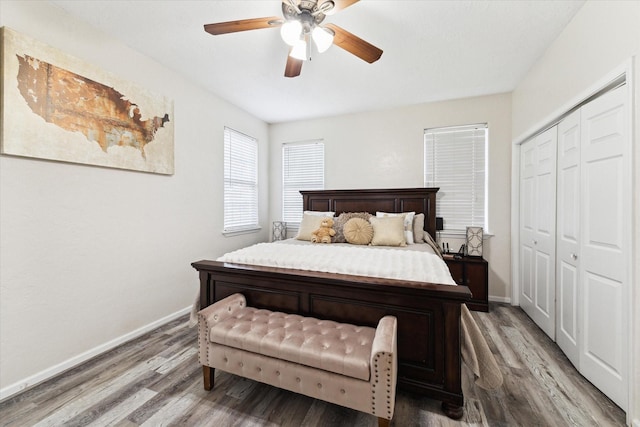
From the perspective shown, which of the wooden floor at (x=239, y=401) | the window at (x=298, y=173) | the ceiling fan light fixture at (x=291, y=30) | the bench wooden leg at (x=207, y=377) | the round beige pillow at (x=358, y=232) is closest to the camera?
the wooden floor at (x=239, y=401)

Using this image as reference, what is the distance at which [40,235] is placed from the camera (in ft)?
6.17

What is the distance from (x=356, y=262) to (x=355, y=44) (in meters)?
1.63

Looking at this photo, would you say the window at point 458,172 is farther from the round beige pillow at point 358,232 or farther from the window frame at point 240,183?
the window frame at point 240,183

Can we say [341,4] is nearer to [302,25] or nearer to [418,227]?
[302,25]

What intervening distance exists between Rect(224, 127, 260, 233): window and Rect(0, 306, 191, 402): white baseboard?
145cm

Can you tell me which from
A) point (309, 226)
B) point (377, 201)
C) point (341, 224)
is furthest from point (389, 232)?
point (309, 226)

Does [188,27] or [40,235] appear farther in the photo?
[188,27]

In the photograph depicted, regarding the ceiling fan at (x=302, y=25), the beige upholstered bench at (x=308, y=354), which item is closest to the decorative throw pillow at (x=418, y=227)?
the beige upholstered bench at (x=308, y=354)

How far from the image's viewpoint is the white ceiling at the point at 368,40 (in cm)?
195

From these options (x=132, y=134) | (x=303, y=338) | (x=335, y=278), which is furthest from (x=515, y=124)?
(x=132, y=134)

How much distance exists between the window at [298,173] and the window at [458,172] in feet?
5.56

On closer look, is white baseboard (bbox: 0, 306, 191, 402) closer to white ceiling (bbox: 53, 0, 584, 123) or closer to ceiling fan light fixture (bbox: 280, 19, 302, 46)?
white ceiling (bbox: 53, 0, 584, 123)

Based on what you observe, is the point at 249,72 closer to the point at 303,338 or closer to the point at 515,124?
the point at 303,338

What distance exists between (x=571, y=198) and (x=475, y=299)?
159cm
